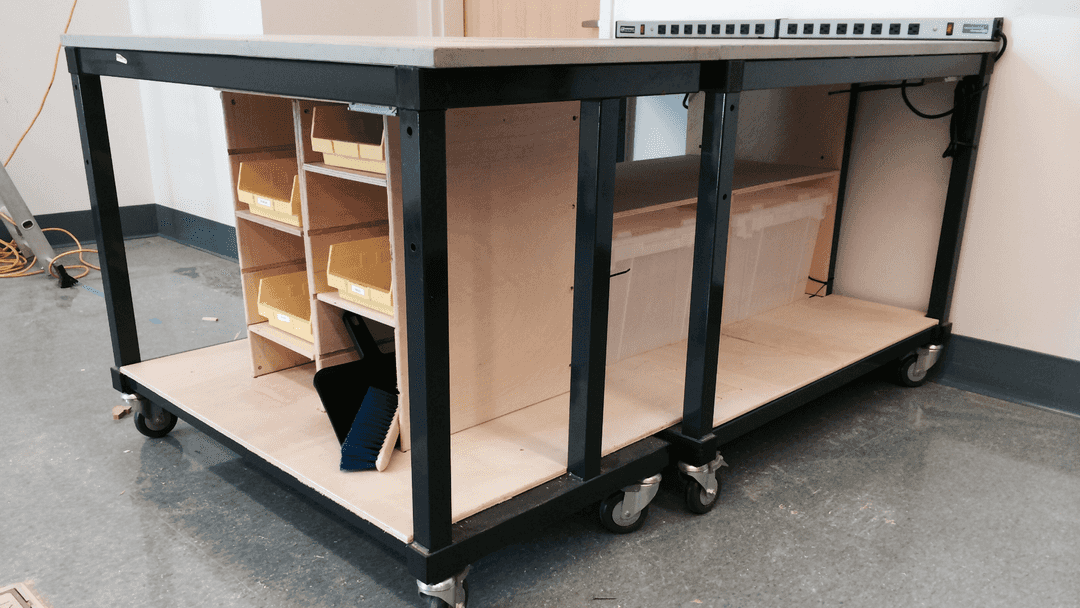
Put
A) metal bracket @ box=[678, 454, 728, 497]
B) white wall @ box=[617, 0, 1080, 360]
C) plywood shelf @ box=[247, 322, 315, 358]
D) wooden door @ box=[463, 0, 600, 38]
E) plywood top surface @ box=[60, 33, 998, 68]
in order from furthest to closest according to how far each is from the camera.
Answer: wooden door @ box=[463, 0, 600, 38]
white wall @ box=[617, 0, 1080, 360]
plywood shelf @ box=[247, 322, 315, 358]
metal bracket @ box=[678, 454, 728, 497]
plywood top surface @ box=[60, 33, 998, 68]

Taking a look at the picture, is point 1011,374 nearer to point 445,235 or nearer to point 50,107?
point 445,235

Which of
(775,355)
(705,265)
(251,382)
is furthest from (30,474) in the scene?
(775,355)

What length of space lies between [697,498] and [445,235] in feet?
2.85

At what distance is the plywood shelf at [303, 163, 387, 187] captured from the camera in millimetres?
1438

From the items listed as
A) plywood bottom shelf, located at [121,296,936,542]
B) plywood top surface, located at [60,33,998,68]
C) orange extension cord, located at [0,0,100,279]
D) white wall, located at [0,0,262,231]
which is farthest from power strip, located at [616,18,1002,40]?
orange extension cord, located at [0,0,100,279]

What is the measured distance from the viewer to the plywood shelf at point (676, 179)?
1.98 m

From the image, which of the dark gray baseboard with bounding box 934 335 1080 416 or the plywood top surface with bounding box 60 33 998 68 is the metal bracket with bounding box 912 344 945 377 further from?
the plywood top surface with bounding box 60 33 998 68

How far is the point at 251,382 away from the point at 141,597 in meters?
0.59

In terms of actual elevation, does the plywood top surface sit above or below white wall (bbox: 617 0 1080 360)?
above

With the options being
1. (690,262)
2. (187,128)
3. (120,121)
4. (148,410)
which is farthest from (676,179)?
(120,121)

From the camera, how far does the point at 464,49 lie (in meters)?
1.00

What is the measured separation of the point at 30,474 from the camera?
5.93 ft

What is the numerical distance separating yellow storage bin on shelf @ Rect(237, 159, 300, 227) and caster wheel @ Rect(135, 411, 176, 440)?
59cm

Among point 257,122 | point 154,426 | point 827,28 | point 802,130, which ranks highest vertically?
point 827,28
